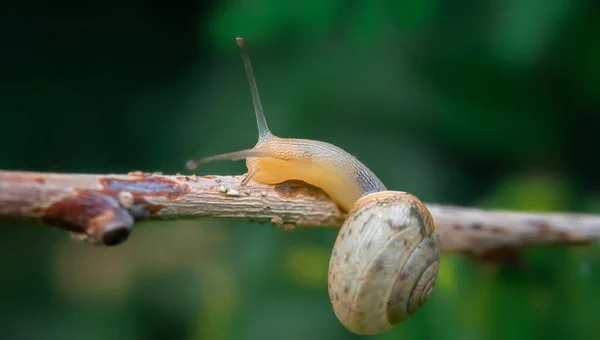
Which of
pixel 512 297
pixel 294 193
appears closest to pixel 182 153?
pixel 294 193

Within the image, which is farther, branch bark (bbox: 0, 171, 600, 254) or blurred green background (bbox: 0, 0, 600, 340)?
blurred green background (bbox: 0, 0, 600, 340)

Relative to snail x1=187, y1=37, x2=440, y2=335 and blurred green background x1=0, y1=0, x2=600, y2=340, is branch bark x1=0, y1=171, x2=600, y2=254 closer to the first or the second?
snail x1=187, y1=37, x2=440, y2=335

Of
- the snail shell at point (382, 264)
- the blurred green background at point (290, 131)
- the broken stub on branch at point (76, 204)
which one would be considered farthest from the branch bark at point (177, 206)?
the blurred green background at point (290, 131)

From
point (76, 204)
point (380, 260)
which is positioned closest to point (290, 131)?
point (380, 260)

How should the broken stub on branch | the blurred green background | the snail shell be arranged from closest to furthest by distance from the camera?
the broken stub on branch < the snail shell < the blurred green background

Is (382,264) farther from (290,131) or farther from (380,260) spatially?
(290,131)

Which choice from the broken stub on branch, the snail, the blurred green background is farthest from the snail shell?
the blurred green background
